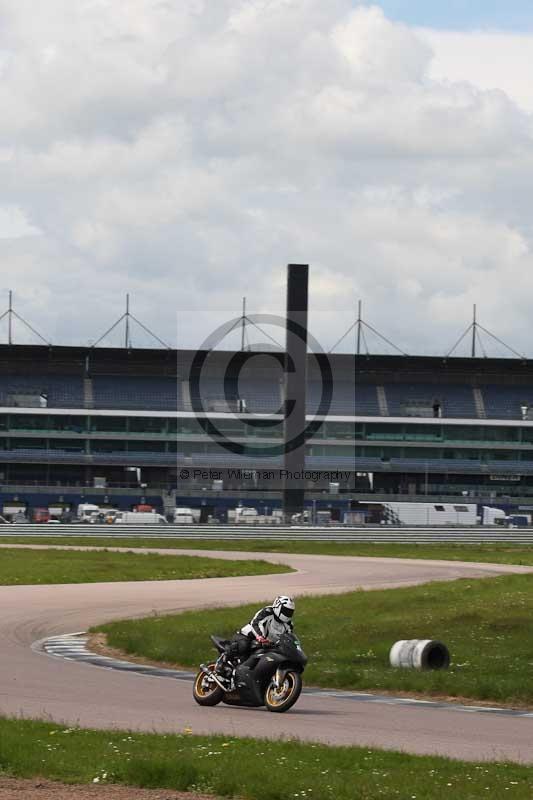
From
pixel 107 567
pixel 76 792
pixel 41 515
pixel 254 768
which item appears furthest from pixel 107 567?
pixel 41 515

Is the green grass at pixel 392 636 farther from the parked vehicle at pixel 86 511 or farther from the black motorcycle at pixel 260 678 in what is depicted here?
the parked vehicle at pixel 86 511

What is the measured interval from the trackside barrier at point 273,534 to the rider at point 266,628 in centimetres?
6575

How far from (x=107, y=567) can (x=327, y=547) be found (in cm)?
2713

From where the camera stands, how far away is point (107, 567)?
54.7 metres

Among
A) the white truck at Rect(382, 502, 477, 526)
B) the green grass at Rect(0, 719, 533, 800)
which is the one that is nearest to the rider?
the green grass at Rect(0, 719, 533, 800)

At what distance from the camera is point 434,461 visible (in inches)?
4958

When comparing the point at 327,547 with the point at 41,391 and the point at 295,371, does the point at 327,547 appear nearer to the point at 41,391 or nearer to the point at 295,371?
the point at 295,371

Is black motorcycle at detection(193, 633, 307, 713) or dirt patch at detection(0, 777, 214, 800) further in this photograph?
black motorcycle at detection(193, 633, 307, 713)

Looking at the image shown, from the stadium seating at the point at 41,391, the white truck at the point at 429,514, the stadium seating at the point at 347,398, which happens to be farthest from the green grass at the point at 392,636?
the stadium seating at the point at 41,391

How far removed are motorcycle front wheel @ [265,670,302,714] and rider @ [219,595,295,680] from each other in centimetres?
55

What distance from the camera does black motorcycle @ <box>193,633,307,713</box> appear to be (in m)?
18.4

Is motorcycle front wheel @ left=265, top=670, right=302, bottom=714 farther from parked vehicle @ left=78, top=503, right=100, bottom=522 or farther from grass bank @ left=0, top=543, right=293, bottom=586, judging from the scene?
parked vehicle @ left=78, top=503, right=100, bottom=522

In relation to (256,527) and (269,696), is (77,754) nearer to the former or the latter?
(269,696)

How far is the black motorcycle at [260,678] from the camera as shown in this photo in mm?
18375
